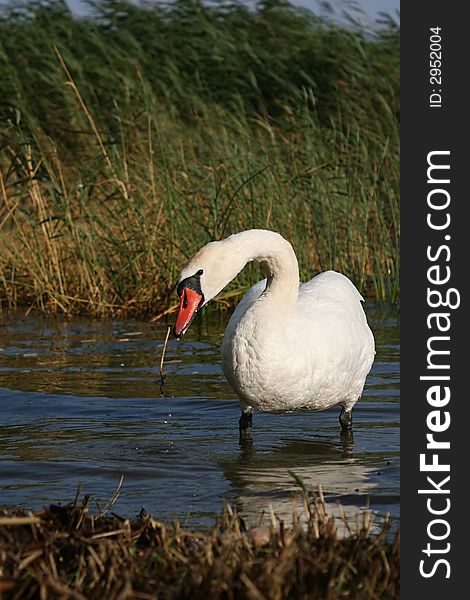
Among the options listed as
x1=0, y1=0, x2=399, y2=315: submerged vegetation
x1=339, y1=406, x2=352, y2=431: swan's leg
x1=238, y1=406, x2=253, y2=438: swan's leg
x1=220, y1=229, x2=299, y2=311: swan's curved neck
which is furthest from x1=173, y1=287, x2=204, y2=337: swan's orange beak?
x1=0, y1=0, x2=399, y2=315: submerged vegetation

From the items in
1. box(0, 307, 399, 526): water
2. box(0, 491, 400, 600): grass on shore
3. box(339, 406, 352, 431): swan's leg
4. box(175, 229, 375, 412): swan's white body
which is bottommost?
box(0, 307, 399, 526): water

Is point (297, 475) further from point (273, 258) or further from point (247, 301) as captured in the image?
point (247, 301)

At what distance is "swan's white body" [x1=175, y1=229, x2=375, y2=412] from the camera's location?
5309 millimetres

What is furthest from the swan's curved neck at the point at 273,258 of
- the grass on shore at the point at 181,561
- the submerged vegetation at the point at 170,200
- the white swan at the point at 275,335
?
the submerged vegetation at the point at 170,200

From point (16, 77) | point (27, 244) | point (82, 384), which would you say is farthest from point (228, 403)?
point (16, 77)

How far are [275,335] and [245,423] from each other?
783 millimetres

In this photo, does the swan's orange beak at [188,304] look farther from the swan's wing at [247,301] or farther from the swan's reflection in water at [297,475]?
the swan's reflection in water at [297,475]

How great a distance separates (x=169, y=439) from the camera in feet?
19.8

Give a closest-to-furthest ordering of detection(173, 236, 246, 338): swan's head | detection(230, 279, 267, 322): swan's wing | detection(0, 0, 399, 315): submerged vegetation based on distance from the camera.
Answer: detection(173, 236, 246, 338): swan's head → detection(230, 279, 267, 322): swan's wing → detection(0, 0, 399, 315): submerged vegetation

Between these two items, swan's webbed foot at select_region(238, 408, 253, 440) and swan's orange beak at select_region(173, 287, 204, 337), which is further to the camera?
swan's webbed foot at select_region(238, 408, 253, 440)

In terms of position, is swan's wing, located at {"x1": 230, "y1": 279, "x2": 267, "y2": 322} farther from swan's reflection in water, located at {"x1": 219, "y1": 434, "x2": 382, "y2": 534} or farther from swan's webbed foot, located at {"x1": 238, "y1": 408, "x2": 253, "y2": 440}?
swan's reflection in water, located at {"x1": 219, "y1": 434, "x2": 382, "y2": 534}

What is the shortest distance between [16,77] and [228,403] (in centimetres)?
688

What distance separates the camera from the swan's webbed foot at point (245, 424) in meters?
5.97

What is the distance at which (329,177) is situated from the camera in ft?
33.4
